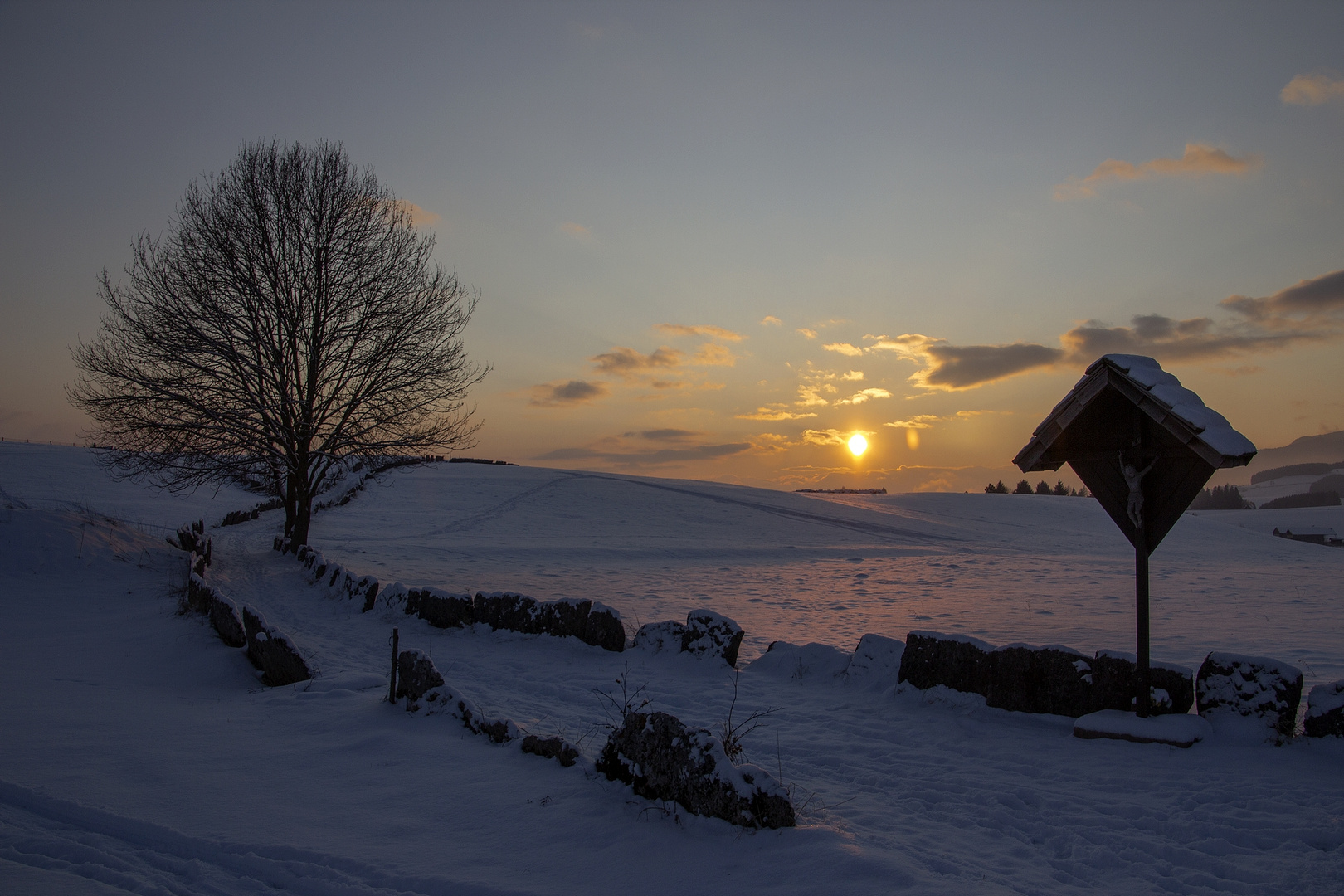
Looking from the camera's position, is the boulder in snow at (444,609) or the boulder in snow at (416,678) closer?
the boulder in snow at (416,678)

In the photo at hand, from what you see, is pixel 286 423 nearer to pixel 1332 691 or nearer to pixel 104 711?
pixel 104 711

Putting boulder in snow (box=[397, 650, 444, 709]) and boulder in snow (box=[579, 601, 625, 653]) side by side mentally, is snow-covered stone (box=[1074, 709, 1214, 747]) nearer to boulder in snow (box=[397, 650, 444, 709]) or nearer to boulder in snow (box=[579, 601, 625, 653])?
boulder in snow (box=[579, 601, 625, 653])

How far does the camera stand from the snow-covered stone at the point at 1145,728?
20.9 feet

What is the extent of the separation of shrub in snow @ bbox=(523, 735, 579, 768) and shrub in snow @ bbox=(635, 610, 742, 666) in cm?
400

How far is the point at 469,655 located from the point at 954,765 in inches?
262

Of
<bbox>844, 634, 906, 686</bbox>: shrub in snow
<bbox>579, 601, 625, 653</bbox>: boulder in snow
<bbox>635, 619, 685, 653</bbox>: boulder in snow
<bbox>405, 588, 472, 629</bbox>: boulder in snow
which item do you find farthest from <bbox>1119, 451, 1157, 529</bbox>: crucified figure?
<bbox>405, 588, 472, 629</bbox>: boulder in snow

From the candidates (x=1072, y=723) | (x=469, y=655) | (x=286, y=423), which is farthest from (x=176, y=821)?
(x=286, y=423)

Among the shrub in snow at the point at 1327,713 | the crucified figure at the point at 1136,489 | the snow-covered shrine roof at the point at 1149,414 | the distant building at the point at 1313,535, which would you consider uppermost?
the snow-covered shrine roof at the point at 1149,414

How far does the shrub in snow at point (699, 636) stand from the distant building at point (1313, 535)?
1398 inches

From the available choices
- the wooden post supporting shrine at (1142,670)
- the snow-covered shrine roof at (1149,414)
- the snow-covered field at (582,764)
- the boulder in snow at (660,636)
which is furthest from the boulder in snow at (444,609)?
the wooden post supporting shrine at (1142,670)

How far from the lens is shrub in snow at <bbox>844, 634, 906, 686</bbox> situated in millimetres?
8508

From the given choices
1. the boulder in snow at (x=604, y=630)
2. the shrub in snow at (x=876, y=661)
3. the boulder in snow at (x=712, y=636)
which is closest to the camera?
the shrub in snow at (x=876, y=661)

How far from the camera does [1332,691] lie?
618 cm

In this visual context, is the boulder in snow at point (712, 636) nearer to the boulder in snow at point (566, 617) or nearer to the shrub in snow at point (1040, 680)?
the boulder in snow at point (566, 617)
